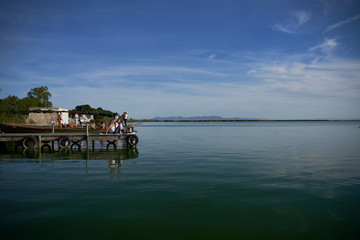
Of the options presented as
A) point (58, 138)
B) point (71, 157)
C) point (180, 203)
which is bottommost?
point (180, 203)

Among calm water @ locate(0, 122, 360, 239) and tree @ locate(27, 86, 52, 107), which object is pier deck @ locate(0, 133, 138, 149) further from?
tree @ locate(27, 86, 52, 107)

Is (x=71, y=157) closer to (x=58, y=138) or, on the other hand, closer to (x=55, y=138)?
(x=58, y=138)

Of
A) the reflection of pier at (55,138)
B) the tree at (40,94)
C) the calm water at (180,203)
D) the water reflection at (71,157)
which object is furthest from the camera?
the tree at (40,94)

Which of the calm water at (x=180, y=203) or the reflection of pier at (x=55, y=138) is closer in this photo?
the calm water at (x=180, y=203)

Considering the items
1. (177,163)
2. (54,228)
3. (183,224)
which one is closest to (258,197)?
(183,224)

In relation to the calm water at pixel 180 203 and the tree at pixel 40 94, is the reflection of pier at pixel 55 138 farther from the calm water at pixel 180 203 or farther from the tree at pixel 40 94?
the tree at pixel 40 94

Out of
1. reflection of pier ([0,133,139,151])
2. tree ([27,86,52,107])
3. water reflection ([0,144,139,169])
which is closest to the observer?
water reflection ([0,144,139,169])

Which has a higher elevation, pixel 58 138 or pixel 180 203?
pixel 58 138

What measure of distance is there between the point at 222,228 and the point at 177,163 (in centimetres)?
932

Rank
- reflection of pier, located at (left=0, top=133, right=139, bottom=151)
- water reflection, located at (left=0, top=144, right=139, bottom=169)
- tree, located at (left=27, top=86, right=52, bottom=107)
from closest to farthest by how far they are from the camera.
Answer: water reflection, located at (left=0, top=144, right=139, bottom=169) → reflection of pier, located at (left=0, top=133, right=139, bottom=151) → tree, located at (left=27, top=86, right=52, bottom=107)

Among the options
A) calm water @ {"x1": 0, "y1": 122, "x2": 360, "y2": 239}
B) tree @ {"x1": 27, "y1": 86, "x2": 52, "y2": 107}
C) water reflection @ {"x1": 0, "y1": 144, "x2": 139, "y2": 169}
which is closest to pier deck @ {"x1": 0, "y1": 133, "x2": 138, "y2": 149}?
water reflection @ {"x1": 0, "y1": 144, "x2": 139, "y2": 169}

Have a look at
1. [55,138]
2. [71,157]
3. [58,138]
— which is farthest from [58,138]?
[71,157]

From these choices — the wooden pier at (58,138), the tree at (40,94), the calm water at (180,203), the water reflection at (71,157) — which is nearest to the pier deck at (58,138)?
the wooden pier at (58,138)

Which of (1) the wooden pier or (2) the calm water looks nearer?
(2) the calm water
